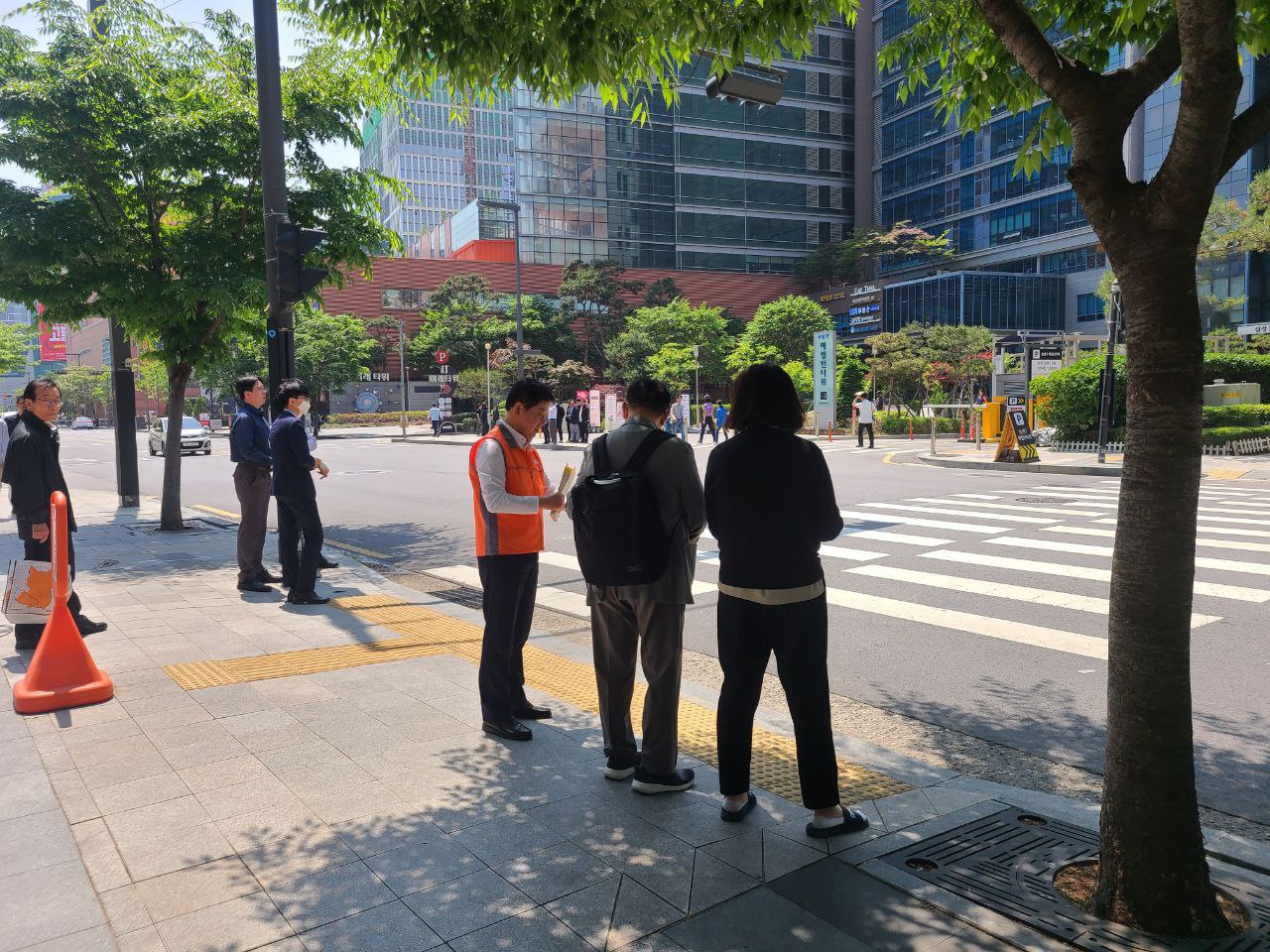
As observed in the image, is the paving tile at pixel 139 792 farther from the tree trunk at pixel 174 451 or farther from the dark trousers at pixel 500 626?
the tree trunk at pixel 174 451

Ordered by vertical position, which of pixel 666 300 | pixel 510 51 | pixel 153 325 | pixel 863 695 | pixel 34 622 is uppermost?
pixel 666 300

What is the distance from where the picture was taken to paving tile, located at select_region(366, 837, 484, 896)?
3.25 m

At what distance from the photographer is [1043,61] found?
3.21m

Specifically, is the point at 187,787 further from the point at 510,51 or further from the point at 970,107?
the point at 970,107

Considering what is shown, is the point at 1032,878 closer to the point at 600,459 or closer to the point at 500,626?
the point at 600,459

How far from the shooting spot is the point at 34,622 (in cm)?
610

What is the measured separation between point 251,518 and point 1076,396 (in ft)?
70.5

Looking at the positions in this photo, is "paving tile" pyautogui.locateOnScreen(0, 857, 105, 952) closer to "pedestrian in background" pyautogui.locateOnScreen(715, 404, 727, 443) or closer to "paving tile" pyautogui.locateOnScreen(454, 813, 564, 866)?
"paving tile" pyautogui.locateOnScreen(454, 813, 564, 866)

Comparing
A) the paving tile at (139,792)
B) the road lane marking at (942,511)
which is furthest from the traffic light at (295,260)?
the road lane marking at (942,511)

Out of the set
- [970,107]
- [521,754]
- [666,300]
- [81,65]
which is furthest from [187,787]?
[666,300]

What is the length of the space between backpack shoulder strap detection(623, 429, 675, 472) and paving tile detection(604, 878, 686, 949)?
1.60 metres

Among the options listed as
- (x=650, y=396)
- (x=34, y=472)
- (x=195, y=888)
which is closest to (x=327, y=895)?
(x=195, y=888)

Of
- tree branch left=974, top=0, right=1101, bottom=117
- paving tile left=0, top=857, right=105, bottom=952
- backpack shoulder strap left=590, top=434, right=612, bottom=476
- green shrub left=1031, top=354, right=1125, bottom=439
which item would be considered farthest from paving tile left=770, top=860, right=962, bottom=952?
green shrub left=1031, top=354, right=1125, bottom=439

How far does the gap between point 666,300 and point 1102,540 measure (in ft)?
208
